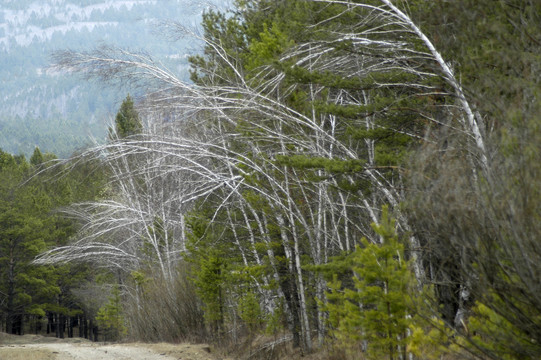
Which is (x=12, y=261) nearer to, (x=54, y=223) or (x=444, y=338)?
(x=54, y=223)

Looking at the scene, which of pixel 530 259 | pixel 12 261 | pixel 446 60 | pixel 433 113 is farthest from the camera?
pixel 12 261

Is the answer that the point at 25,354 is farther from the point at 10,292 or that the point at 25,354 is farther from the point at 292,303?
the point at 10,292

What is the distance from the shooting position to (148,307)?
18.5 m

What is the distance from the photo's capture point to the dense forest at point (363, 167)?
15.6 ft

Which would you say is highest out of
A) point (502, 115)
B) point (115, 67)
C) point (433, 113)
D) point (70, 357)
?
point (115, 67)

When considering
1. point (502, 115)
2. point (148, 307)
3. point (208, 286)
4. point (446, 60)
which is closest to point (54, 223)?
point (148, 307)

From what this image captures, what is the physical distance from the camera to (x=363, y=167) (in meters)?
8.28

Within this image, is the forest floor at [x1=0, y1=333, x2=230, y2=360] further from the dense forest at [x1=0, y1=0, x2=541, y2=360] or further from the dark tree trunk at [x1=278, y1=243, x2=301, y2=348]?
the dark tree trunk at [x1=278, y1=243, x2=301, y2=348]

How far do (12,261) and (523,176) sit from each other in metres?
38.0

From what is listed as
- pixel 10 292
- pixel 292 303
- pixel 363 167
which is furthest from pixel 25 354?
pixel 10 292

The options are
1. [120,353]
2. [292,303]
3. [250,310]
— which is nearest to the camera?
[250,310]

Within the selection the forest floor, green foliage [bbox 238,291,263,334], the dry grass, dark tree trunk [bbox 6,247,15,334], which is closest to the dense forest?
green foliage [bbox 238,291,263,334]

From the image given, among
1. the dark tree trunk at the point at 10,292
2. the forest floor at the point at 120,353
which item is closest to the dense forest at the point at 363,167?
the forest floor at the point at 120,353

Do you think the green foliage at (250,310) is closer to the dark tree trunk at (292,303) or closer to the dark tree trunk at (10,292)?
the dark tree trunk at (292,303)
